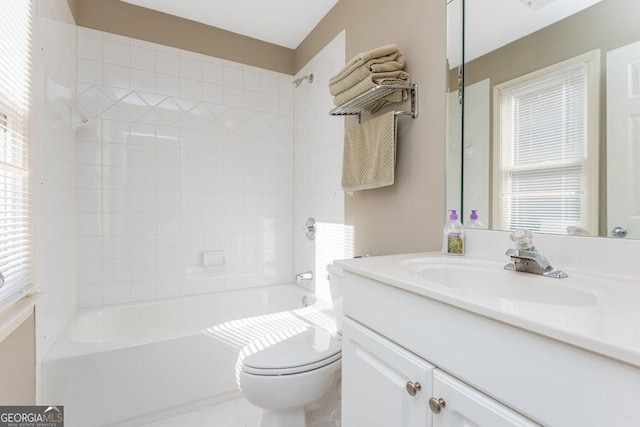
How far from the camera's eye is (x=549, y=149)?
0.99 metres

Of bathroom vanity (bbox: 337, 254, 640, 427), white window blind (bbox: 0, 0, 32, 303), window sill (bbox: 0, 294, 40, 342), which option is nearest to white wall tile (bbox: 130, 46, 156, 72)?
white window blind (bbox: 0, 0, 32, 303)

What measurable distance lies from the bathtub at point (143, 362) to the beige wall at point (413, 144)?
0.66 meters

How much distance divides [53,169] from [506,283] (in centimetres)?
204

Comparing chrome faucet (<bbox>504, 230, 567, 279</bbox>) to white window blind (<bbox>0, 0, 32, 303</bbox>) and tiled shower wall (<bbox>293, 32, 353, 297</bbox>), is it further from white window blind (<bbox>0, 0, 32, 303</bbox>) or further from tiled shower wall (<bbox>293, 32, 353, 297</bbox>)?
white window blind (<bbox>0, 0, 32, 303</bbox>)

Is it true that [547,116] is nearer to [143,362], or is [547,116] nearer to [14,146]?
[14,146]

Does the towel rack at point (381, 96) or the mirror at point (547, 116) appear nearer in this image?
the mirror at point (547, 116)

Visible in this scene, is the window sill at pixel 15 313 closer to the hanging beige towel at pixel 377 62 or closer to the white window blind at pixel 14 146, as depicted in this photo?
the white window blind at pixel 14 146

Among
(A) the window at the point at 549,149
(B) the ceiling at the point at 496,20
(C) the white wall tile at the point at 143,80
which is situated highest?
(C) the white wall tile at the point at 143,80

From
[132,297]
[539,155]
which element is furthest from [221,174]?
[539,155]

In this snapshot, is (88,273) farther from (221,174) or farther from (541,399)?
(541,399)

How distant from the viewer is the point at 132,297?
7.05ft

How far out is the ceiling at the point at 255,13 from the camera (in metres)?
2.10

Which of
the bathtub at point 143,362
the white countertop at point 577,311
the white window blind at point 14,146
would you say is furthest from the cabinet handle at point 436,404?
the white window blind at point 14,146

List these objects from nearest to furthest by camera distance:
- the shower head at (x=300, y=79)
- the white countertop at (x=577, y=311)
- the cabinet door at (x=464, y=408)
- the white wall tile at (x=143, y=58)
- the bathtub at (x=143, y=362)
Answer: the white countertop at (x=577, y=311) → the cabinet door at (x=464, y=408) → the bathtub at (x=143, y=362) → the white wall tile at (x=143, y=58) → the shower head at (x=300, y=79)
